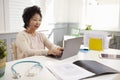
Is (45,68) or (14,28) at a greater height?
(14,28)

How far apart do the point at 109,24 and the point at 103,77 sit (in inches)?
113

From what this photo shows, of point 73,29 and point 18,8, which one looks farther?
point 73,29

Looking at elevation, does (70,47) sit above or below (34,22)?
below

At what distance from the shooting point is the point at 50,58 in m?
1.47

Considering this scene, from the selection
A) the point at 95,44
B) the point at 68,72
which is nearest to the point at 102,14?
the point at 95,44

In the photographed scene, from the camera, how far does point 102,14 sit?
375 cm

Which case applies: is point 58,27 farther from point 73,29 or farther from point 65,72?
point 65,72

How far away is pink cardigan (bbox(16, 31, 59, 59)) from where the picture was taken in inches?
68.8

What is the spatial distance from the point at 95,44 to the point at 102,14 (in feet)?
6.53

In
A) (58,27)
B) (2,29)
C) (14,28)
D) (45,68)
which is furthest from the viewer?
(58,27)

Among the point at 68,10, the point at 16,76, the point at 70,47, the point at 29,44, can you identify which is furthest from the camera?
the point at 68,10

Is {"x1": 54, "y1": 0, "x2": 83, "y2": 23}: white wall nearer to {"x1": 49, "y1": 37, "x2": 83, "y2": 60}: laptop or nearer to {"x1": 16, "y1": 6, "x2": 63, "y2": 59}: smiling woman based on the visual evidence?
{"x1": 16, "y1": 6, "x2": 63, "y2": 59}: smiling woman

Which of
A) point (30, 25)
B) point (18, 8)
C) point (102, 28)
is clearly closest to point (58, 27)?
point (102, 28)

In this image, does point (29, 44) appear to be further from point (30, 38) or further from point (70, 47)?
point (70, 47)
